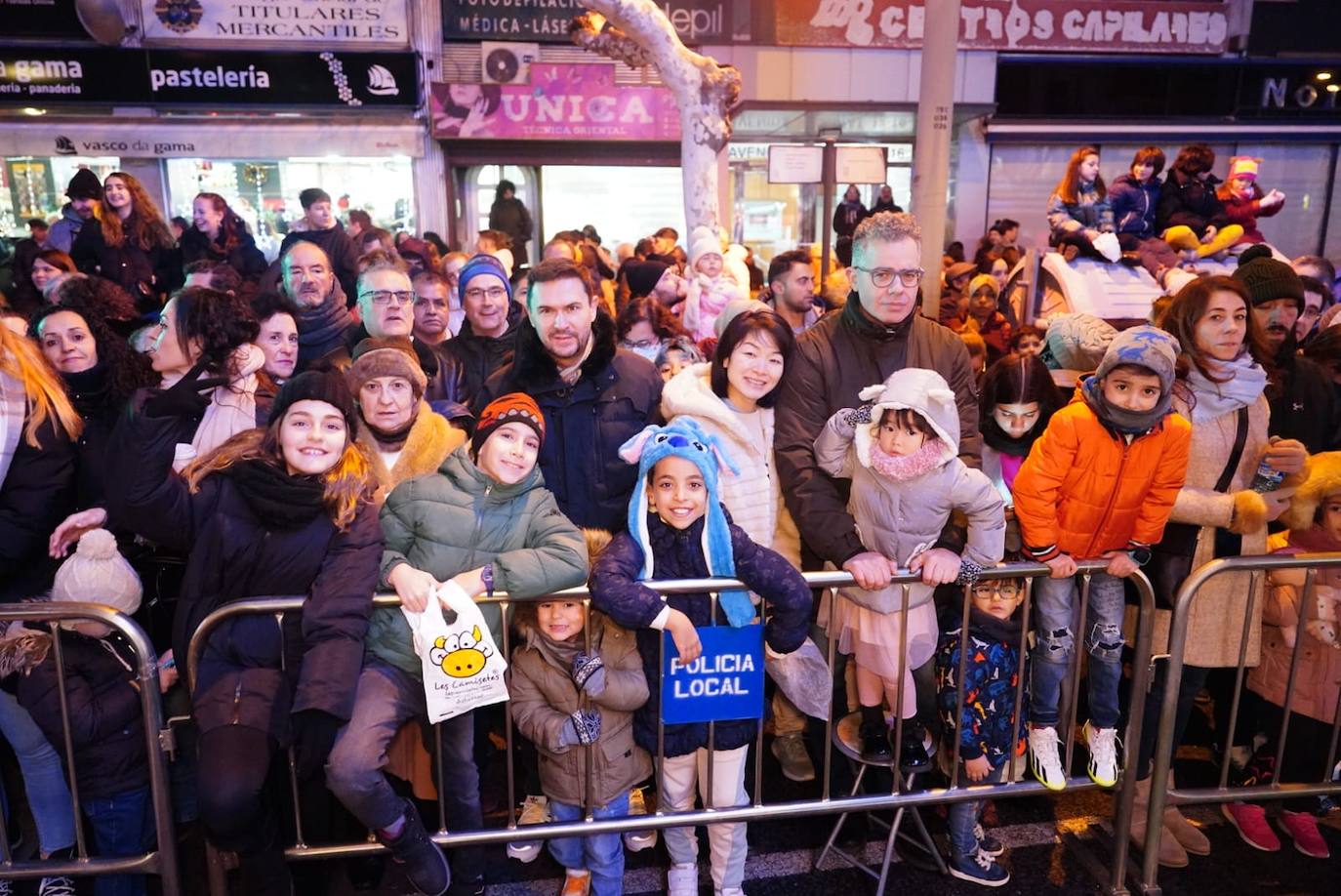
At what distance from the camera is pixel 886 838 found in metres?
3.88

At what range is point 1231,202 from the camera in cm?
896

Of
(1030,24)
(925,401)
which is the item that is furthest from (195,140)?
(925,401)

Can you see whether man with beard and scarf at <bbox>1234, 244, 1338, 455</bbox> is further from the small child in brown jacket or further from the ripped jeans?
the small child in brown jacket

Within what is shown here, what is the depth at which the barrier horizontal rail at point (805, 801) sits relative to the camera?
315 centimetres

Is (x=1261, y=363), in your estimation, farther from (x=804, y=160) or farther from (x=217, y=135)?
(x=217, y=135)

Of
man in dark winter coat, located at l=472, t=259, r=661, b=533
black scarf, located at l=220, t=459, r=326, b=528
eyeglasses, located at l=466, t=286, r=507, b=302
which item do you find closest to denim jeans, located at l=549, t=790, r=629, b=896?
man in dark winter coat, located at l=472, t=259, r=661, b=533

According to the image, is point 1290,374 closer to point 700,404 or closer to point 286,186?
point 700,404

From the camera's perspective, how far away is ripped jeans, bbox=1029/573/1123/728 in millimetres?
3613

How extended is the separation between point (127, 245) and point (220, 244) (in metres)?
1.20

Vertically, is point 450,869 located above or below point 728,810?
below

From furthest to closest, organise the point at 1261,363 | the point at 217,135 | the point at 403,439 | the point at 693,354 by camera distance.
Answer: the point at 217,135 < the point at 693,354 < the point at 1261,363 < the point at 403,439

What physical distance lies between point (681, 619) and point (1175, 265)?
281 inches

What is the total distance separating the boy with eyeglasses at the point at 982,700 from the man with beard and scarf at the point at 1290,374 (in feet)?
5.71

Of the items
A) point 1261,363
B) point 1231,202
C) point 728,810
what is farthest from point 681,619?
point 1231,202
